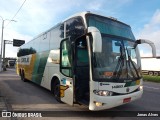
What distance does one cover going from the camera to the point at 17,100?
34.8 ft

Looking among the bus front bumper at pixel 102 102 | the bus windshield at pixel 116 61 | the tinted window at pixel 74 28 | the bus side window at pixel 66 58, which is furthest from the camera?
the bus side window at pixel 66 58

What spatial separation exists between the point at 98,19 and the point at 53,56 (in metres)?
3.33

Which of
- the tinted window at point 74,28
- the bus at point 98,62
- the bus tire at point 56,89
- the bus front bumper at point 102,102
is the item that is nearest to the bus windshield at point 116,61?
the bus at point 98,62

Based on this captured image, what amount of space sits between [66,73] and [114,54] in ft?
6.67

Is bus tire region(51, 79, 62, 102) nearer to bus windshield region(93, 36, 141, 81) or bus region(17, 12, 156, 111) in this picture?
bus region(17, 12, 156, 111)

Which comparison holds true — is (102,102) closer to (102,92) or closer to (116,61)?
(102,92)

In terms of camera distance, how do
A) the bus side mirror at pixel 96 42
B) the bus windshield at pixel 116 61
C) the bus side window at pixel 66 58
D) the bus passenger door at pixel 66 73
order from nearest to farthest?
1. the bus side mirror at pixel 96 42
2. the bus windshield at pixel 116 61
3. the bus passenger door at pixel 66 73
4. the bus side window at pixel 66 58

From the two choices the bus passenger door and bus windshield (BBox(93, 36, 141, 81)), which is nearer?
bus windshield (BBox(93, 36, 141, 81))

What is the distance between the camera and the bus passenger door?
27.7ft

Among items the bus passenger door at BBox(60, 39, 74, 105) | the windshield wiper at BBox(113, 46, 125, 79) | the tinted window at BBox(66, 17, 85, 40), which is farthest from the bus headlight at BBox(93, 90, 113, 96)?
the tinted window at BBox(66, 17, 85, 40)

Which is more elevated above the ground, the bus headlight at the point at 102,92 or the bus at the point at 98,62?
the bus at the point at 98,62

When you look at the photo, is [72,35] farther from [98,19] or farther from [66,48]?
[98,19]

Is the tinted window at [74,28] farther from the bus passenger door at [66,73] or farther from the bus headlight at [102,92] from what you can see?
the bus headlight at [102,92]

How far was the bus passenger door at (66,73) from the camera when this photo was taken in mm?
8445
